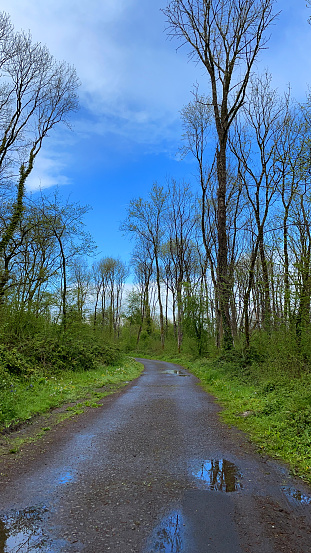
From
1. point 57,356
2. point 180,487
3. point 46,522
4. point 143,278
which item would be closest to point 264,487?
point 180,487

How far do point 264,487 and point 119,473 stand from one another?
167cm

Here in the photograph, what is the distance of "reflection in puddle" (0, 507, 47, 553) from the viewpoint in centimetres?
265

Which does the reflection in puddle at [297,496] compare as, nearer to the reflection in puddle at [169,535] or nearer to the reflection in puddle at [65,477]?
the reflection in puddle at [169,535]

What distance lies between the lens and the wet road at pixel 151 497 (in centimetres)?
272

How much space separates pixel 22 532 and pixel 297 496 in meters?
2.63

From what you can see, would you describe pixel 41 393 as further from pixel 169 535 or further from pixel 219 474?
pixel 169 535

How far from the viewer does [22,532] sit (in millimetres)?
2857

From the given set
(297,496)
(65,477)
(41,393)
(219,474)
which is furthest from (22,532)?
(41,393)

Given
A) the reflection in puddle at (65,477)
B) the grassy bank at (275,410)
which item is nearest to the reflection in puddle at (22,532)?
the reflection in puddle at (65,477)

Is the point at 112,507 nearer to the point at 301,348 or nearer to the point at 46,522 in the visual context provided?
the point at 46,522

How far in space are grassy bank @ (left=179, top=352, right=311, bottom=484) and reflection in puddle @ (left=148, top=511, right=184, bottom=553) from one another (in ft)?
5.82

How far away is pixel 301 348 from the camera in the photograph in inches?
359

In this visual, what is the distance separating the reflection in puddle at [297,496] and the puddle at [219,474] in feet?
1.55

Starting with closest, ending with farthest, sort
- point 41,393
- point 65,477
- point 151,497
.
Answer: point 151,497 < point 65,477 < point 41,393
